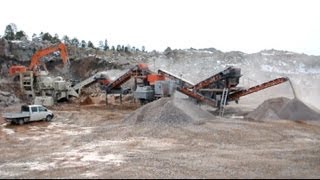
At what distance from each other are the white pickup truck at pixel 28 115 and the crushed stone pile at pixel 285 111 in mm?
10487

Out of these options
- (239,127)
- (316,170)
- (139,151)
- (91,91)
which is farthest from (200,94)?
(91,91)

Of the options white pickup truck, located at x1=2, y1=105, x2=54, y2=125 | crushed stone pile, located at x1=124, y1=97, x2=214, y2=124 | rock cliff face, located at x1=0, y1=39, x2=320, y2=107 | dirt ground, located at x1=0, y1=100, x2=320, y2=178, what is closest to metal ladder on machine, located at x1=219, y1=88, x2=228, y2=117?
crushed stone pile, located at x1=124, y1=97, x2=214, y2=124

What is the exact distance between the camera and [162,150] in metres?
14.1

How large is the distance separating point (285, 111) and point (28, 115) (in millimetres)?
12569

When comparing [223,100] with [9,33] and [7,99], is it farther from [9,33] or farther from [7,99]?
[9,33]

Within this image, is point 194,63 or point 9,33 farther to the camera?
point 9,33

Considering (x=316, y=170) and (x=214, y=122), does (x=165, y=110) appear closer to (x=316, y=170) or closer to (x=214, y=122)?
(x=214, y=122)

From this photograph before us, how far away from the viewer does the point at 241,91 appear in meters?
24.0

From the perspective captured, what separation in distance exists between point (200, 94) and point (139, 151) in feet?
35.1

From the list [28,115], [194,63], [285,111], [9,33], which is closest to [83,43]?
[9,33]

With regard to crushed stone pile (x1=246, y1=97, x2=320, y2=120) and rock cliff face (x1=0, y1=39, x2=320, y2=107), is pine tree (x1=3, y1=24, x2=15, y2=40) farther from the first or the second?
crushed stone pile (x1=246, y1=97, x2=320, y2=120)

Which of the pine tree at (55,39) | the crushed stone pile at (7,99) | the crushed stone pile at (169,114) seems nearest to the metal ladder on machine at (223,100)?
the crushed stone pile at (169,114)

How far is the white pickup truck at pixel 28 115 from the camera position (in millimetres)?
22297

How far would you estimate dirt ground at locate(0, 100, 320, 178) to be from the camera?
10.9m
